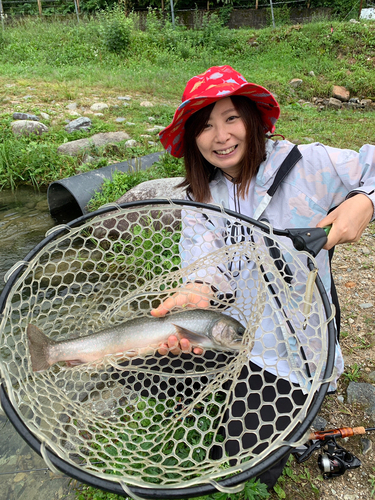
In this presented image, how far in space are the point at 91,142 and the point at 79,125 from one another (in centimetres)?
109

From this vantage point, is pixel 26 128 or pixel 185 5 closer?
pixel 26 128

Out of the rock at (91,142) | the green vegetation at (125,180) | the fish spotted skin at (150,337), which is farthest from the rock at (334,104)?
the fish spotted skin at (150,337)

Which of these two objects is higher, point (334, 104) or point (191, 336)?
point (334, 104)

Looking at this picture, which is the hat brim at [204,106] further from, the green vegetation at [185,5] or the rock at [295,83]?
the green vegetation at [185,5]

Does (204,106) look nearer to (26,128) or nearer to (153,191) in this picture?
(153,191)

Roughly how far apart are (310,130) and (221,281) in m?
6.30

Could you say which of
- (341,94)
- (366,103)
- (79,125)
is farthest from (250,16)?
Answer: (79,125)

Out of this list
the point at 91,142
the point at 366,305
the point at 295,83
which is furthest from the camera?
the point at 295,83

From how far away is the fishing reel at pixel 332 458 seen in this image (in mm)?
1955

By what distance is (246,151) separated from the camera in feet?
7.14

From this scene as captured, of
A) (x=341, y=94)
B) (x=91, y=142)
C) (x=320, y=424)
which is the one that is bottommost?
(x=320, y=424)

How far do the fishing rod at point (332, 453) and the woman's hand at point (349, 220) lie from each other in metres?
1.10

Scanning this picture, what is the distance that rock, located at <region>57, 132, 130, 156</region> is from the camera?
Answer: 21.0 feet

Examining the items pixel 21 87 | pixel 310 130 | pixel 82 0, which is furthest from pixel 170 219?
pixel 82 0
